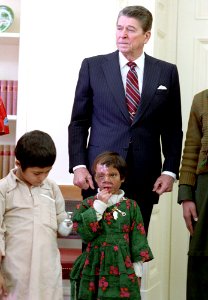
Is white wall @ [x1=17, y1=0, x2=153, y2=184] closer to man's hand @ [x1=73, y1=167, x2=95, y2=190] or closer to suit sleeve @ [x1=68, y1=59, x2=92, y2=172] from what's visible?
suit sleeve @ [x1=68, y1=59, x2=92, y2=172]

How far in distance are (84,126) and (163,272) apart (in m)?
1.54

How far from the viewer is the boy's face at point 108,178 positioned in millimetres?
2643

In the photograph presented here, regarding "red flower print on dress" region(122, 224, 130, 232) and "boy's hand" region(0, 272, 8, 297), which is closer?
"boy's hand" region(0, 272, 8, 297)

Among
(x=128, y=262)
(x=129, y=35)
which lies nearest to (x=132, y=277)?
(x=128, y=262)

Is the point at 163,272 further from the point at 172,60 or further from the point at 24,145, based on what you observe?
the point at 24,145

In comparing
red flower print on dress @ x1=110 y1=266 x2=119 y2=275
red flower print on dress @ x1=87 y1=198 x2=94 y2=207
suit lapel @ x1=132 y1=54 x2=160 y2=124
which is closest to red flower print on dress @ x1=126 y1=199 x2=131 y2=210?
red flower print on dress @ x1=87 y1=198 x2=94 y2=207

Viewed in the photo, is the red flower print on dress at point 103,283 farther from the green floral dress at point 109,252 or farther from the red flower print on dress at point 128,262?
the red flower print on dress at point 128,262

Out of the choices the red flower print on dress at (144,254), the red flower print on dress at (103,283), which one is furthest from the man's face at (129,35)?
the red flower print on dress at (103,283)

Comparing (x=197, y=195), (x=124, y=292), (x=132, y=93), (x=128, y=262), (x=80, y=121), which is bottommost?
(x=124, y=292)

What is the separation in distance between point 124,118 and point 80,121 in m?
0.21

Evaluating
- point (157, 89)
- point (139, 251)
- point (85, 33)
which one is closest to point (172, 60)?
point (85, 33)

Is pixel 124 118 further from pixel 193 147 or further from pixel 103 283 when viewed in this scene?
pixel 103 283

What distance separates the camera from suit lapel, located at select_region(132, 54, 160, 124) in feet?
9.36

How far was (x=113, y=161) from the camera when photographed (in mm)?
2660
